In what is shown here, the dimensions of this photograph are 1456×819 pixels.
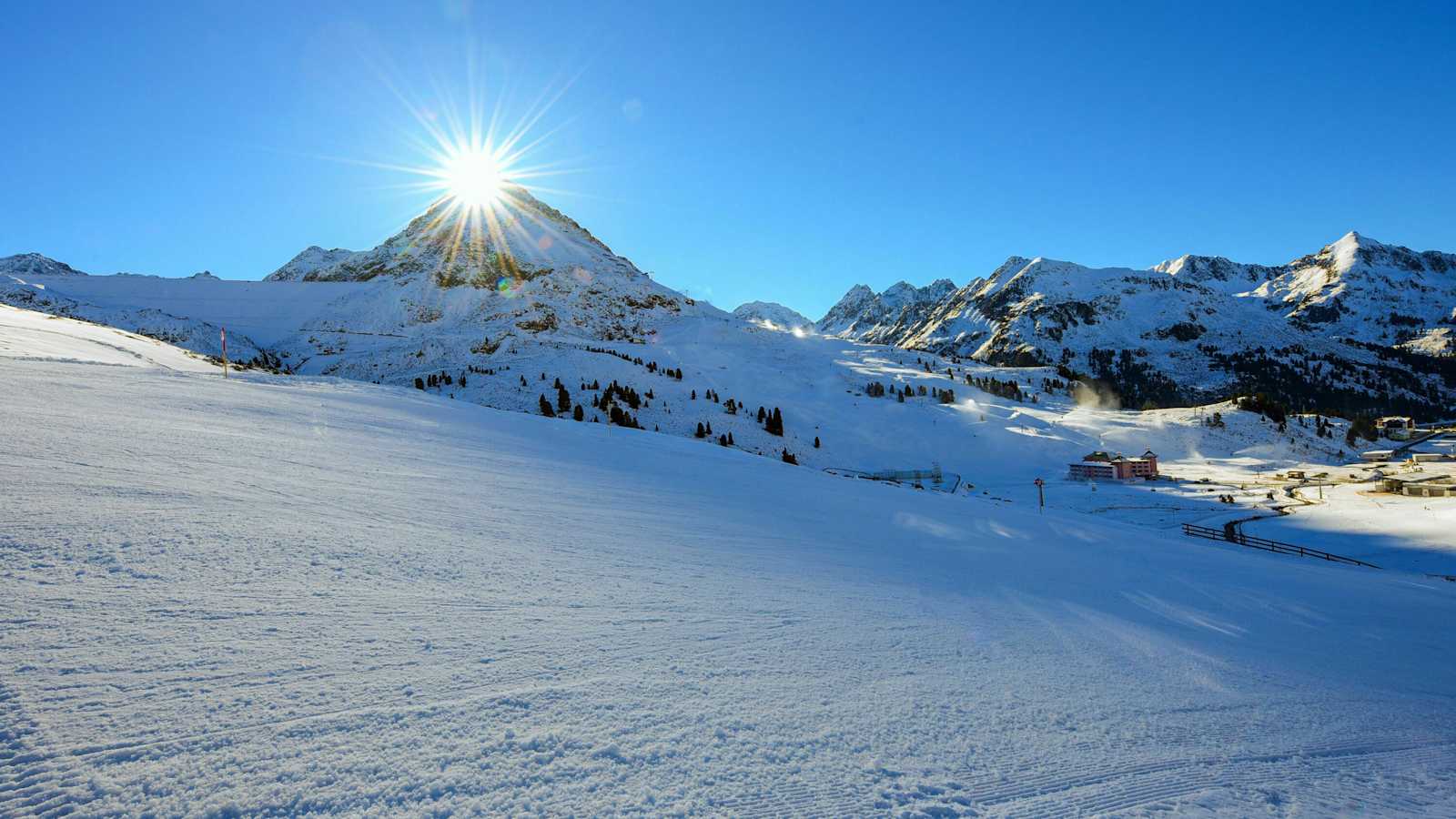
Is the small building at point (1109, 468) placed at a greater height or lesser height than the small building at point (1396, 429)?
lesser

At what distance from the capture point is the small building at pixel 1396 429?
7875 centimetres

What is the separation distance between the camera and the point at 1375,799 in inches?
141

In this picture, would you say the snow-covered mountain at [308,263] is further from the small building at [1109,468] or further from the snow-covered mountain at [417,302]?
the small building at [1109,468]

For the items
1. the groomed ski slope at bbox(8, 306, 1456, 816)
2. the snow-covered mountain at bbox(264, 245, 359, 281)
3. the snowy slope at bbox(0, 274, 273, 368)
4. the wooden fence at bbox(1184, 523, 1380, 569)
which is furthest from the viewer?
the snow-covered mountain at bbox(264, 245, 359, 281)

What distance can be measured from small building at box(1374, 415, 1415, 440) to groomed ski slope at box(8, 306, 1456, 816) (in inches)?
4161

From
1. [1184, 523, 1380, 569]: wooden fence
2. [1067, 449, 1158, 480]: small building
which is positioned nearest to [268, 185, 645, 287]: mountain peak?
[1067, 449, 1158, 480]: small building

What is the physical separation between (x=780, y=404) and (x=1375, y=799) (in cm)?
4286

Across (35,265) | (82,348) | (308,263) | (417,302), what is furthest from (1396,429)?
(35,265)

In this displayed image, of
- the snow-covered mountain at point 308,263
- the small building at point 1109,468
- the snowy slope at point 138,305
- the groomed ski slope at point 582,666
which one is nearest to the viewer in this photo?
the groomed ski slope at point 582,666

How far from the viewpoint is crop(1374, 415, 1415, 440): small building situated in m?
78.8

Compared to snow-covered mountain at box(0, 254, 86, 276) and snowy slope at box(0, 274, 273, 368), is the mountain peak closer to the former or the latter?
snowy slope at box(0, 274, 273, 368)

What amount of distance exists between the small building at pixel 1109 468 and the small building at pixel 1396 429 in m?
63.4

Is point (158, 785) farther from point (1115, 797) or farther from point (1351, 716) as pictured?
point (1351, 716)

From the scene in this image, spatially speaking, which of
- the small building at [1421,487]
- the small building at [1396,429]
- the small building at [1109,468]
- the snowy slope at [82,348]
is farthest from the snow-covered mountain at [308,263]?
the small building at [1396,429]
